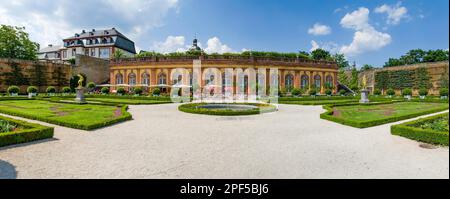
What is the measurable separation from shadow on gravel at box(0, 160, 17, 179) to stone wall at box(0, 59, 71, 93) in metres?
44.1

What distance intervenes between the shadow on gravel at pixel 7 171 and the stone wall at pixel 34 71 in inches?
1734

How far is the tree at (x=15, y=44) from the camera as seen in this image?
145 feet

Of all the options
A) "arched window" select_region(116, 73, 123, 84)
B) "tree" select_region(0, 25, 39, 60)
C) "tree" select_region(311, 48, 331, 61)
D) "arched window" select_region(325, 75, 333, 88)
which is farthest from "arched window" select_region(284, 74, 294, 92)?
"tree" select_region(0, 25, 39, 60)

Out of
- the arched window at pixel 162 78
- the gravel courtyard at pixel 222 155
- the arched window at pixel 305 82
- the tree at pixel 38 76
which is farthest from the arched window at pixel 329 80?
the tree at pixel 38 76

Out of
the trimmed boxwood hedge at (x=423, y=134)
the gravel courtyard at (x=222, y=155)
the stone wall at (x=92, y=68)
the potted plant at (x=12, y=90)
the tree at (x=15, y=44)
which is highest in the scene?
the tree at (x=15, y=44)

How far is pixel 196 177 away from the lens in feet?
16.1

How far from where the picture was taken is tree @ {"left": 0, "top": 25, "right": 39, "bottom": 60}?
44344 mm

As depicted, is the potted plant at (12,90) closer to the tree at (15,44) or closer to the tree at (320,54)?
the tree at (15,44)

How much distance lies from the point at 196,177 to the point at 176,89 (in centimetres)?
3754

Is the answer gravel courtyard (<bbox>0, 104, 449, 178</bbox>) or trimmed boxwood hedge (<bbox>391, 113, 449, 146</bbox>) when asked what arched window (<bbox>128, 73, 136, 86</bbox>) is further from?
trimmed boxwood hedge (<bbox>391, 113, 449, 146</bbox>)

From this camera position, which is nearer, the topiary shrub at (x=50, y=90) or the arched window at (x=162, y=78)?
the topiary shrub at (x=50, y=90)
